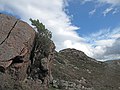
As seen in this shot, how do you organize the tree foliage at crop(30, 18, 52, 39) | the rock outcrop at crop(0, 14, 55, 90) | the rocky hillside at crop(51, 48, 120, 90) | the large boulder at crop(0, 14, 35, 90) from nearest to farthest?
the rock outcrop at crop(0, 14, 55, 90)
the large boulder at crop(0, 14, 35, 90)
the tree foliage at crop(30, 18, 52, 39)
the rocky hillside at crop(51, 48, 120, 90)

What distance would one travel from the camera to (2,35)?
36906mm

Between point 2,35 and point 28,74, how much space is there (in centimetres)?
806

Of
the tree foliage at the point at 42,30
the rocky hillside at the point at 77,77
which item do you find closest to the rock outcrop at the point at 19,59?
the tree foliage at the point at 42,30

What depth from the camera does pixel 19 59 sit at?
37.1m

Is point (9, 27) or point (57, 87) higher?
point (9, 27)

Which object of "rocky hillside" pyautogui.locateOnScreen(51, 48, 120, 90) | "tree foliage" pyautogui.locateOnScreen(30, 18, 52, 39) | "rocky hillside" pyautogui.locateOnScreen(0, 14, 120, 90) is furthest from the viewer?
"rocky hillside" pyautogui.locateOnScreen(51, 48, 120, 90)

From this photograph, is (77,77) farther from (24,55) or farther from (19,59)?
(19,59)

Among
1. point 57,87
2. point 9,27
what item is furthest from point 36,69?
A: point 9,27

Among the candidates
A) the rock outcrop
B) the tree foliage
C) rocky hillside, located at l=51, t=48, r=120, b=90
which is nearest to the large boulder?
the rock outcrop

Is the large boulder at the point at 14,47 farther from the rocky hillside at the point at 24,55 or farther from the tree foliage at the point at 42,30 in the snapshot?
the tree foliage at the point at 42,30

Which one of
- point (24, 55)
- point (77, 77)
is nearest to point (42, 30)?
point (24, 55)

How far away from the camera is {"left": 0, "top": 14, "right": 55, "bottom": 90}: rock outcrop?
3262 cm

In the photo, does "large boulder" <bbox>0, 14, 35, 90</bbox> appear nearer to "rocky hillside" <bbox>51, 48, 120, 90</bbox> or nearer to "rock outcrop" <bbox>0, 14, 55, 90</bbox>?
"rock outcrop" <bbox>0, 14, 55, 90</bbox>

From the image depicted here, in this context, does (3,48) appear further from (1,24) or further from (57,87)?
(57,87)
